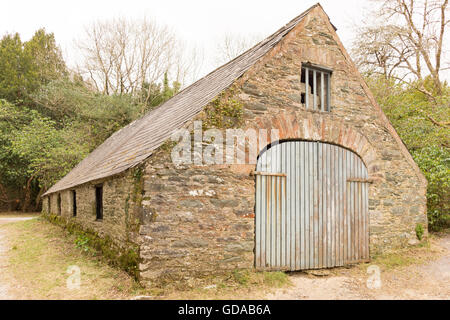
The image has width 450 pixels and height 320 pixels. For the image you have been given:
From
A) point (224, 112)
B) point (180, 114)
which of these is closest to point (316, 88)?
point (224, 112)

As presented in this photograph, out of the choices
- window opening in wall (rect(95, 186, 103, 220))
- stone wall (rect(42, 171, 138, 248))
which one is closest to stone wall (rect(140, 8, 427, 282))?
stone wall (rect(42, 171, 138, 248))

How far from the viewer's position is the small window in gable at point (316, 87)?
27.1 ft

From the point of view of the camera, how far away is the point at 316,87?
860cm

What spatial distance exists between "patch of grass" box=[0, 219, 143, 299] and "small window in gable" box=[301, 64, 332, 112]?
5771 mm

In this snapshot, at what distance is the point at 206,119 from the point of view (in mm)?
6707

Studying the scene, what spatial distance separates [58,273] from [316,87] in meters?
7.61

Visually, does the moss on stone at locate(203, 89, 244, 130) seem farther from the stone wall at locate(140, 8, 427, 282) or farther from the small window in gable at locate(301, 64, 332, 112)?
the small window in gable at locate(301, 64, 332, 112)

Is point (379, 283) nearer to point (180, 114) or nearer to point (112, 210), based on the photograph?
point (180, 114)

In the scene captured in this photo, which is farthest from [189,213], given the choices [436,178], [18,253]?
[436,178]

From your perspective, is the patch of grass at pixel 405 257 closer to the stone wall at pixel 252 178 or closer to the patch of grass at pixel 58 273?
the stone wall at pixel 252 178

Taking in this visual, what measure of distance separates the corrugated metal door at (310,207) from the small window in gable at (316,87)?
3.55 ft

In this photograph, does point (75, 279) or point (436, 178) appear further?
point (436, 178)

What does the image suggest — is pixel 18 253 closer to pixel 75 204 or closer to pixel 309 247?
pixel 75 204
